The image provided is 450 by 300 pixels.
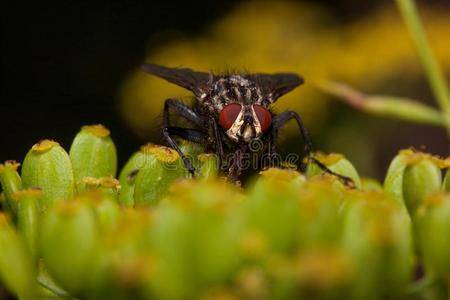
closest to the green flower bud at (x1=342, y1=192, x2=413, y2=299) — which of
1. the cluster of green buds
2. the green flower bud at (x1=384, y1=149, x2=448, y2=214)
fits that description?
the cluster of green buds

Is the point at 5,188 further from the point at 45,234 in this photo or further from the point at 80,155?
the point at 45,234

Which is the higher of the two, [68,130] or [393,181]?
[393,181]

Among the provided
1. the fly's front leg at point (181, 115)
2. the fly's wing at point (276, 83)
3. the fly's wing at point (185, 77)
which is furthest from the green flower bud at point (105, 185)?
the fly's wing at point (276, 83)

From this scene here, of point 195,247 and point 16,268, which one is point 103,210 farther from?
point 195,247

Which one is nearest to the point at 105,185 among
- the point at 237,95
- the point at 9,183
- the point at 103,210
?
the point at 9,183

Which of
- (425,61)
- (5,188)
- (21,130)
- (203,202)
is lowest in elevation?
(21,130)

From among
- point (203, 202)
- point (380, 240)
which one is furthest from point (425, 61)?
point (203, 202)

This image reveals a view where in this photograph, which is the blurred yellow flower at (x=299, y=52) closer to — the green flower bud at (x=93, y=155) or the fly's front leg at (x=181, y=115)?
the fly's front leg at (x=181, y=115)
